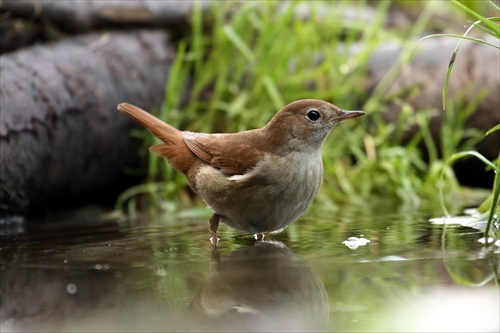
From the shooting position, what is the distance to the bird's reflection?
7.45ft

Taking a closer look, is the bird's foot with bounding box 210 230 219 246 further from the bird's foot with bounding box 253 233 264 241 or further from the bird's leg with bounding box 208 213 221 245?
the bird's foot with bounding box 253 233 264 241

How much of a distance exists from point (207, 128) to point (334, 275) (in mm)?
3998

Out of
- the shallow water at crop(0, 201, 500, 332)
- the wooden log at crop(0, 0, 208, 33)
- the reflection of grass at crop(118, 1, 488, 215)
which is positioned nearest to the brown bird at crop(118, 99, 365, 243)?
the shallow water at crop(0, 201, 500, 332)

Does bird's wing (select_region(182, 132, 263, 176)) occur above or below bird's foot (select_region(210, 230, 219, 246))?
above

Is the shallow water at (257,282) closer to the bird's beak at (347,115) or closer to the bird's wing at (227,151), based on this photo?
the bird's wing at (227,151)

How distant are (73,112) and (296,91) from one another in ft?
7.35

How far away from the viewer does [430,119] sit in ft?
23.7

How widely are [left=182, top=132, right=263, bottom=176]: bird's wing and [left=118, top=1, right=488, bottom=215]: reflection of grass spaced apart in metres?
1.86

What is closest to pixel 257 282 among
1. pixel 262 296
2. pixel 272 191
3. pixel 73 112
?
pixel 262 296

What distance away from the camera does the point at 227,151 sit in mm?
4234

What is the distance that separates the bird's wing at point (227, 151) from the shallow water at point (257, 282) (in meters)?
0.41

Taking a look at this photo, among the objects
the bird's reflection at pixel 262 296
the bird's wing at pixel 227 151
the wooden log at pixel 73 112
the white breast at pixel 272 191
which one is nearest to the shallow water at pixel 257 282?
the bird's reflection at pixel 262 296

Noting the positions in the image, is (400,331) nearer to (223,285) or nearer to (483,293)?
(483,293)

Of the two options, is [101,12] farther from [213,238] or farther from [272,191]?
[272,191]
